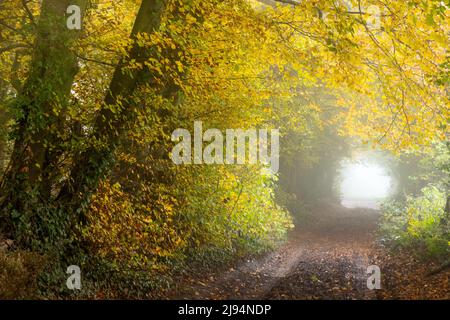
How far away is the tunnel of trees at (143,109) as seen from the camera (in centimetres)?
803

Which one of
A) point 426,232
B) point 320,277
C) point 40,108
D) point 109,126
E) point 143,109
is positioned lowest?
point 320,277

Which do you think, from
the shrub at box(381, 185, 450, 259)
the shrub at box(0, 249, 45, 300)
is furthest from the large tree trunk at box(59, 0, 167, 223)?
the shrub at box(381, 185, 450, 259)

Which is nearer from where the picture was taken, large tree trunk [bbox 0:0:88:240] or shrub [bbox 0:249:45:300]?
shrub [bbox 0:249:45:300]

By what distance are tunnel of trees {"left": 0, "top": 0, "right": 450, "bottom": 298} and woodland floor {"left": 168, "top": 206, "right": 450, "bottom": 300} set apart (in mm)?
670

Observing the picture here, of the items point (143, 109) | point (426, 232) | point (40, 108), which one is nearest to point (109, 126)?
point (143, 109)

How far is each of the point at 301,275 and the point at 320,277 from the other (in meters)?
0.52

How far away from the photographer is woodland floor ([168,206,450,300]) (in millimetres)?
9859

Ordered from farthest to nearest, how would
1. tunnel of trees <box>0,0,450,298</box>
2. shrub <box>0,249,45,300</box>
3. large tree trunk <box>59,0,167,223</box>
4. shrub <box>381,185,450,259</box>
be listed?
shrub <box>381,185,450,259</box> → large tree trunk <box>59,0,167,223</box> → tunnel of trees <box>0,0,450,298</box> → shrub <box>0,249,45,300</box>

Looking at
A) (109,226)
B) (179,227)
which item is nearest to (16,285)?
(109,226)

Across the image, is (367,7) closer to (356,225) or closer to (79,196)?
(79,196)

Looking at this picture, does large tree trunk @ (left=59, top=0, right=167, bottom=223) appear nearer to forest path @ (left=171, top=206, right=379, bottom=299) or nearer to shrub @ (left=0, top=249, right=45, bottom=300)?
shrub @ (left=0, top=249, right=45, bottom=300)

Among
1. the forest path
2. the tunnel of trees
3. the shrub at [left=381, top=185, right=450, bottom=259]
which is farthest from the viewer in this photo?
the shrub at [left=381, top=185, right=450, bottom=259]

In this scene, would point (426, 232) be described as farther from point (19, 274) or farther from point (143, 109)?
point (19, 274)

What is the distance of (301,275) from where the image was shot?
1204 cm
